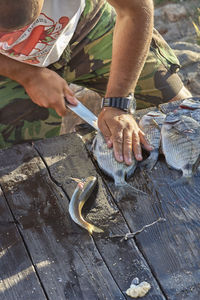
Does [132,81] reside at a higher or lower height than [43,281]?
higher

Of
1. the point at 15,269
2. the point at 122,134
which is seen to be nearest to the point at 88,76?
the point at 122,134

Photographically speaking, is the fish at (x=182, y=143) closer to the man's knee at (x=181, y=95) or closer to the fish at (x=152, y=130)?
the fish at (x=152, y=130)

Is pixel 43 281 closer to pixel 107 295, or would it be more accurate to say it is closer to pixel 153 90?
pixel 107 295

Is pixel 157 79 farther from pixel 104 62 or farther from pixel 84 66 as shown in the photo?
pixel 84 66

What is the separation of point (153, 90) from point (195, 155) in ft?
4.15

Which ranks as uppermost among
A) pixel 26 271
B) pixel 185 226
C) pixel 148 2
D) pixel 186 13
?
pixel 148 2

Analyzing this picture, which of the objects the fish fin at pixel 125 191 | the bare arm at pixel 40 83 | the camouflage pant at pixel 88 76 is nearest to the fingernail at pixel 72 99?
the bare arm at pixel 40 83

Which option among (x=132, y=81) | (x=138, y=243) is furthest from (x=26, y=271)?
(x=132, y=81)

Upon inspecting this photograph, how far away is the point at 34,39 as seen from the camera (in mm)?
3383

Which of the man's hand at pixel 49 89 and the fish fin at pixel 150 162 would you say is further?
the man's hand at pixel 49 89

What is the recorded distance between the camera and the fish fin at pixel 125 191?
2752mm

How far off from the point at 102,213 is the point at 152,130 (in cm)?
77

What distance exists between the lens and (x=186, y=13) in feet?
24.4

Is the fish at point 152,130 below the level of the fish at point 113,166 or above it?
above
